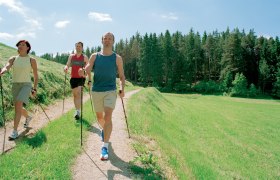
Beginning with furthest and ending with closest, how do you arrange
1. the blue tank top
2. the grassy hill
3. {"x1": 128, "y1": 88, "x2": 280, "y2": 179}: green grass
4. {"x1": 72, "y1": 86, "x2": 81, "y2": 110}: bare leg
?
the grassy hill < {"x1": 72, "y1": 86, "x2": 81, "y2": 110}: bare leg < {"x1": 128, "y1": 88, "x2": 280, "y2": 179}: green grass < the blue tank top

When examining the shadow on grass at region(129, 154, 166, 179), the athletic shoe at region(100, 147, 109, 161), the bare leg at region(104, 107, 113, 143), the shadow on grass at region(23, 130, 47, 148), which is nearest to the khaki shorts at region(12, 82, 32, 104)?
the shadow on grass at region(23, 130, 47, 148)

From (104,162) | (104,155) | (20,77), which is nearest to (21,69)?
(20,77)

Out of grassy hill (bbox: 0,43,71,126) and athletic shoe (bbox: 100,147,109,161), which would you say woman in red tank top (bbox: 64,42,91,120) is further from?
athletic shoe (bbox: 100,147,109,161)

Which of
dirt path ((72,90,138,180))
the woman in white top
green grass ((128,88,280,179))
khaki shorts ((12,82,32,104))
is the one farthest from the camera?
green grass ((128,88,280,179))

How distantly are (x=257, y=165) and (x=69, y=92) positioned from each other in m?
14.5

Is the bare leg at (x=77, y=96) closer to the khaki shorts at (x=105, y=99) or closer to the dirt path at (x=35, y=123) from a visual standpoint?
the dirt path at (x=35, y=123)

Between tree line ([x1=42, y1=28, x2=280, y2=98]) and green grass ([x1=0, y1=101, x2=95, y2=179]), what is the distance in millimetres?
83798

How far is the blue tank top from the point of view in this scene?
8.82 meters

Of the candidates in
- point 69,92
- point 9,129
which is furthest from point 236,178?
point 69,92

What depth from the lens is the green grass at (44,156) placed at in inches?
306

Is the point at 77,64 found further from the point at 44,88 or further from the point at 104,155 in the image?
the point at 44,88

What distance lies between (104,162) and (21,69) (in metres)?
4.77

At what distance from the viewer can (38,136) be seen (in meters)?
10.8

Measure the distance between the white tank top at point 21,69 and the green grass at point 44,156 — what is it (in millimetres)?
2034
